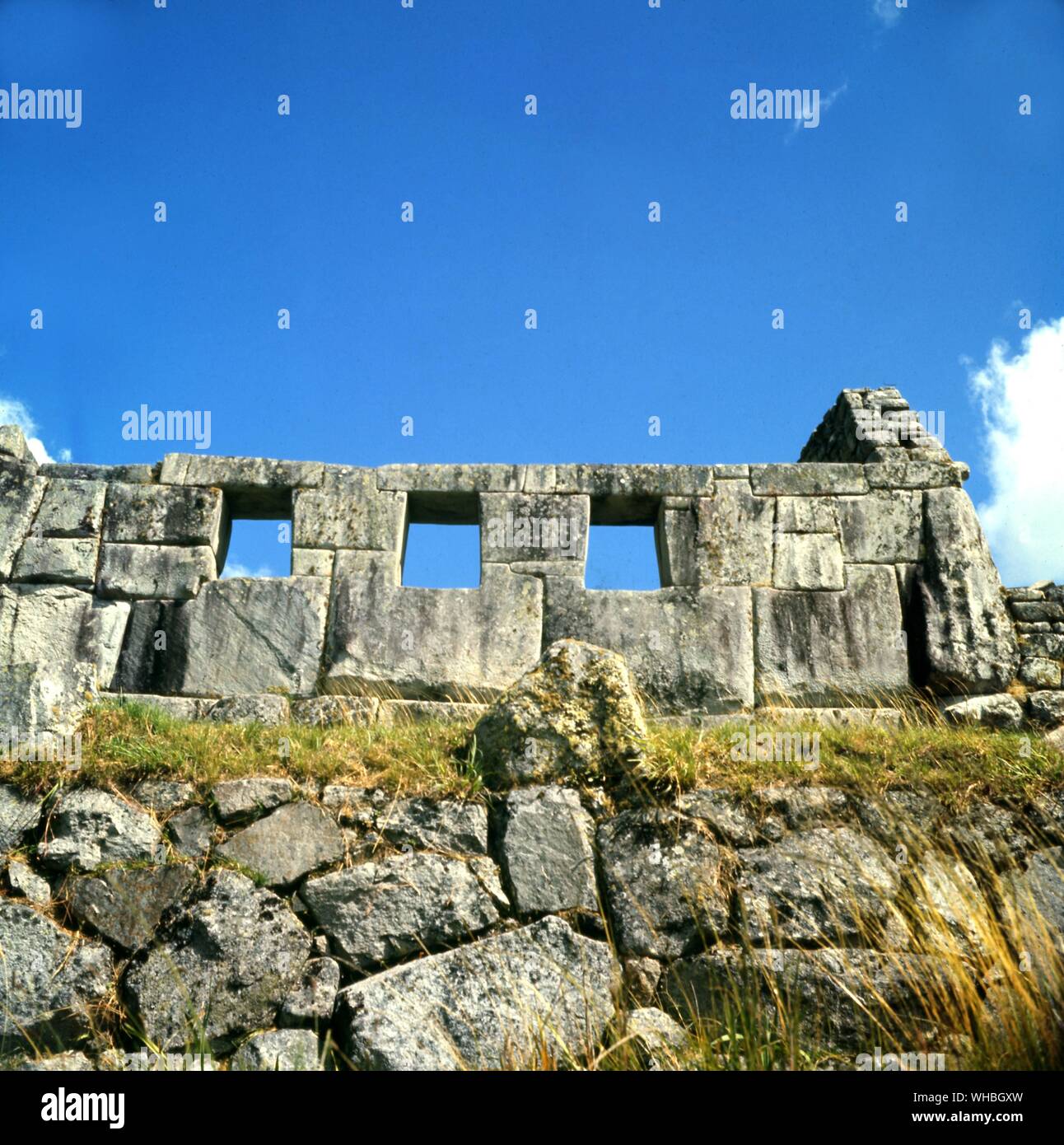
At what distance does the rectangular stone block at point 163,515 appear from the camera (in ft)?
26.8

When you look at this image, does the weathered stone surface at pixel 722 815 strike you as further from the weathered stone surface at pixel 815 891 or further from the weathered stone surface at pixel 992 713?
the weathered stone surface at pixel 992 713

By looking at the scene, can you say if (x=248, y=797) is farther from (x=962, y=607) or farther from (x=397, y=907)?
(x=962, y=607)

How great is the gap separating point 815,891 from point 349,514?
4.83 metres

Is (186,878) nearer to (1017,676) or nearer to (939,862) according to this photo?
(939,862)

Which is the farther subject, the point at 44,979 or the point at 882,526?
the point at 882,526

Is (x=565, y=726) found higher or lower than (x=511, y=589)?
lower

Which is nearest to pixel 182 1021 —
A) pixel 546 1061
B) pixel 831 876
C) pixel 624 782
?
pixel 546 1061

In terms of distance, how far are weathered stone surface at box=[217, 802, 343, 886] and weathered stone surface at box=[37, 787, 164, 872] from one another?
37cm

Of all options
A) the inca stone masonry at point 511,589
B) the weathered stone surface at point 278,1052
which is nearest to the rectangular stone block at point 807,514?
the inca stone masonry at point 511,589

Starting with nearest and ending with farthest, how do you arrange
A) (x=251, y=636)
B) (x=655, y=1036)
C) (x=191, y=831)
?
1. (x=655, y=1036)
2. (x=191, y=831)
3. (x=251, y=636)

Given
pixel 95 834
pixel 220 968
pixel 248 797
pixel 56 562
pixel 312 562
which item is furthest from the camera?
pixel 312 562

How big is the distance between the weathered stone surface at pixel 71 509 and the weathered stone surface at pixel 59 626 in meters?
0.46

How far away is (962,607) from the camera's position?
7887mm

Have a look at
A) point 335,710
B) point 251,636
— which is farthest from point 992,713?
point 251,636
